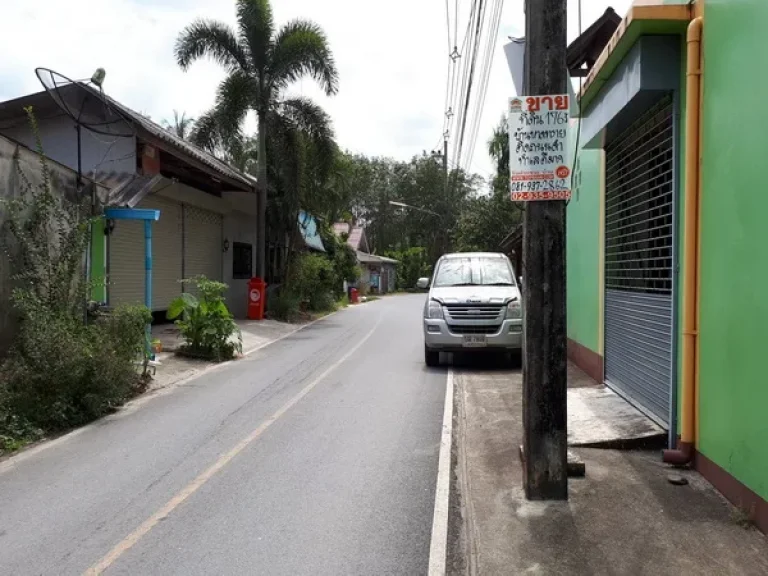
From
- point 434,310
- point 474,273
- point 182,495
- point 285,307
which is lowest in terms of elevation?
point 182,495

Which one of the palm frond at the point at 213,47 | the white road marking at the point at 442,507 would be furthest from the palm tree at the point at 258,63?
the white road marking at the point at 442,507

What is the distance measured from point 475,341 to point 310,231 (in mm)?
18403

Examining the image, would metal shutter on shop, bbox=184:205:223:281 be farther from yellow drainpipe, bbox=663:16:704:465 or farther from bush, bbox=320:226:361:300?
yellow drainpipe, bbox=663:16:704:465

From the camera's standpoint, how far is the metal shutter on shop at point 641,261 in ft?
21.1

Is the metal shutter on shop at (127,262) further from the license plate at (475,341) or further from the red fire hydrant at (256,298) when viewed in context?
the license plate at (475,341)

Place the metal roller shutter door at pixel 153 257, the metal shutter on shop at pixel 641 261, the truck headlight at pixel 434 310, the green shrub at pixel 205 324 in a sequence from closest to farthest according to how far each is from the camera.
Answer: the metal shutter on shop at pixel 641 261 → the truck headlight at pixel 434 310 → the green shrub at pixel 205 324 → the metal roller shutter door at pixel 153 257

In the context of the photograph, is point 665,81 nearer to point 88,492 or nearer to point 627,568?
point 627,568

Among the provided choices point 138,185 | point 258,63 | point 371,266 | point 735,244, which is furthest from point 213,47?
point 371,266

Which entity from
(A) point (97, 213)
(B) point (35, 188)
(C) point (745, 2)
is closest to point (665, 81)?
(C) point (745, 2)

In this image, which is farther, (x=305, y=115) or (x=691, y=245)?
(x=305, y=115)

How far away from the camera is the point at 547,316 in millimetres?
4906

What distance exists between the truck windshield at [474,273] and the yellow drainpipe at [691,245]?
665 cm

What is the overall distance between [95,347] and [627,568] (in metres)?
6.74

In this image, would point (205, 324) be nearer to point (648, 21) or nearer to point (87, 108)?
point (87, 108)
